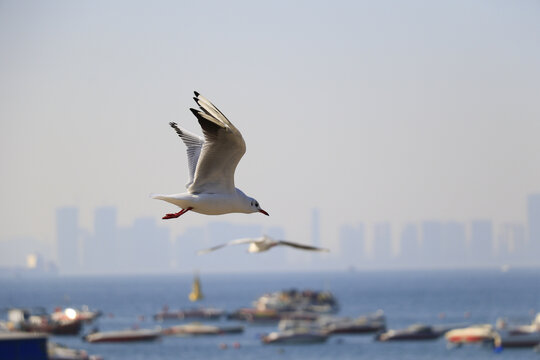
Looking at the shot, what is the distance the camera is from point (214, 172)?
11133mm

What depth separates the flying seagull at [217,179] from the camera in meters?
10.8

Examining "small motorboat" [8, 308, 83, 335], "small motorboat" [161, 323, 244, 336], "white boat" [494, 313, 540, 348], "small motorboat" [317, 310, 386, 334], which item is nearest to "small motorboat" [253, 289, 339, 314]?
"small motorboat" [317, 310, 386, 334]

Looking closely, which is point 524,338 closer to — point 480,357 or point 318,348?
point 480,357

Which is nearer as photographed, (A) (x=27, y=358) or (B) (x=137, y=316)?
(A) (x=27, y=358)

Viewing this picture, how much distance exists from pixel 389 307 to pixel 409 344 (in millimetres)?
60963

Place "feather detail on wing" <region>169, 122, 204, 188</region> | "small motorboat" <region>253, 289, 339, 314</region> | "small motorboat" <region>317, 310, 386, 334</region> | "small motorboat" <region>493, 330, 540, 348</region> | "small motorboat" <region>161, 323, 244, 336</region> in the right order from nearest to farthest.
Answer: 1. "feather detail on wing" <region>169, 122, 204, 188</region>
2. "small motorboat" <region>493, 330, 540, 348</region>
3. "small motorboat" <region>317, 310, 386, 334</region>
4. "small motorboat" <region>161, 323, 244, 336</region>
5. "small motorboat" <region>253, 289, 339, 314</region>

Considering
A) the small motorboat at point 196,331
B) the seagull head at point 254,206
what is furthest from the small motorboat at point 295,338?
the seagull head at point 254,206

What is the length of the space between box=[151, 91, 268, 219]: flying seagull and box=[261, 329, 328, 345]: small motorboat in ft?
214

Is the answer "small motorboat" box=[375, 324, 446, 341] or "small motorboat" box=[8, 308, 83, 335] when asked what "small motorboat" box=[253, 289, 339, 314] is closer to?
"small motorboat" box=[8, 308, 83, 335]

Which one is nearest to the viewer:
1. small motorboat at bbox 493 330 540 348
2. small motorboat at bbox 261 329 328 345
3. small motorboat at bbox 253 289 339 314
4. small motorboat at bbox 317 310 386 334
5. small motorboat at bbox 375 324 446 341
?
small motorboat at bbox 493 330 540 348

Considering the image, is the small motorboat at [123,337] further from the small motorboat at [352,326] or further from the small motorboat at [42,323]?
the small motorboat at [352,326]

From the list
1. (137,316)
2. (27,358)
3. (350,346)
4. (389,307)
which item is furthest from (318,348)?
(389,307)

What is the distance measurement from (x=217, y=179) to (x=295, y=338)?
6611cm

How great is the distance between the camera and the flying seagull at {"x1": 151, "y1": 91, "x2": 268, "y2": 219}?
35.3 ft
